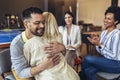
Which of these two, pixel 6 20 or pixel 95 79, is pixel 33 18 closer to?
pixel 95 79

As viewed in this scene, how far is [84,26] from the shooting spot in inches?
191

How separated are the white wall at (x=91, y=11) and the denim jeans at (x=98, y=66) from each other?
3.44m

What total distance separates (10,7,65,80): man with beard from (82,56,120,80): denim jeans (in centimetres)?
49

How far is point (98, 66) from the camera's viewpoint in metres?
1.67

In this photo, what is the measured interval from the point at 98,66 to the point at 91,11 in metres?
3.68

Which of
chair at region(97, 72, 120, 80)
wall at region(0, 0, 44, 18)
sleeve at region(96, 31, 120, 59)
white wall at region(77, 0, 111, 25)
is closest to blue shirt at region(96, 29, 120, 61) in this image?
sleeve at region(96, 31, 120, 59)

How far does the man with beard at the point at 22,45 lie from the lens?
1.22 meters

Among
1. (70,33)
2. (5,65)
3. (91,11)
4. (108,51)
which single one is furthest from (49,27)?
(91,11)

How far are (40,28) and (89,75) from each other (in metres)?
0.70

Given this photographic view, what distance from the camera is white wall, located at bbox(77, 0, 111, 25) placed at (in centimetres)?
501

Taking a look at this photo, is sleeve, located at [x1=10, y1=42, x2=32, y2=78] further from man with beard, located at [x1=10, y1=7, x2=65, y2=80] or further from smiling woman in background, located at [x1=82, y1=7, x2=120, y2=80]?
smiling woman in background, located at [x1=82, y1=7, x2=120, y2=80]

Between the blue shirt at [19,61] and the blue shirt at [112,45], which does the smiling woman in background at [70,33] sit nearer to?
the blue shirt at [112,45]

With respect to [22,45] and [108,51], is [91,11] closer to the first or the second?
[108,51]

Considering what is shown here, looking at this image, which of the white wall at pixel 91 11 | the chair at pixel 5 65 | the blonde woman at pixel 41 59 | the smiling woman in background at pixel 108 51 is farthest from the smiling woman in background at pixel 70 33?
the white wall at pixel 91 11
